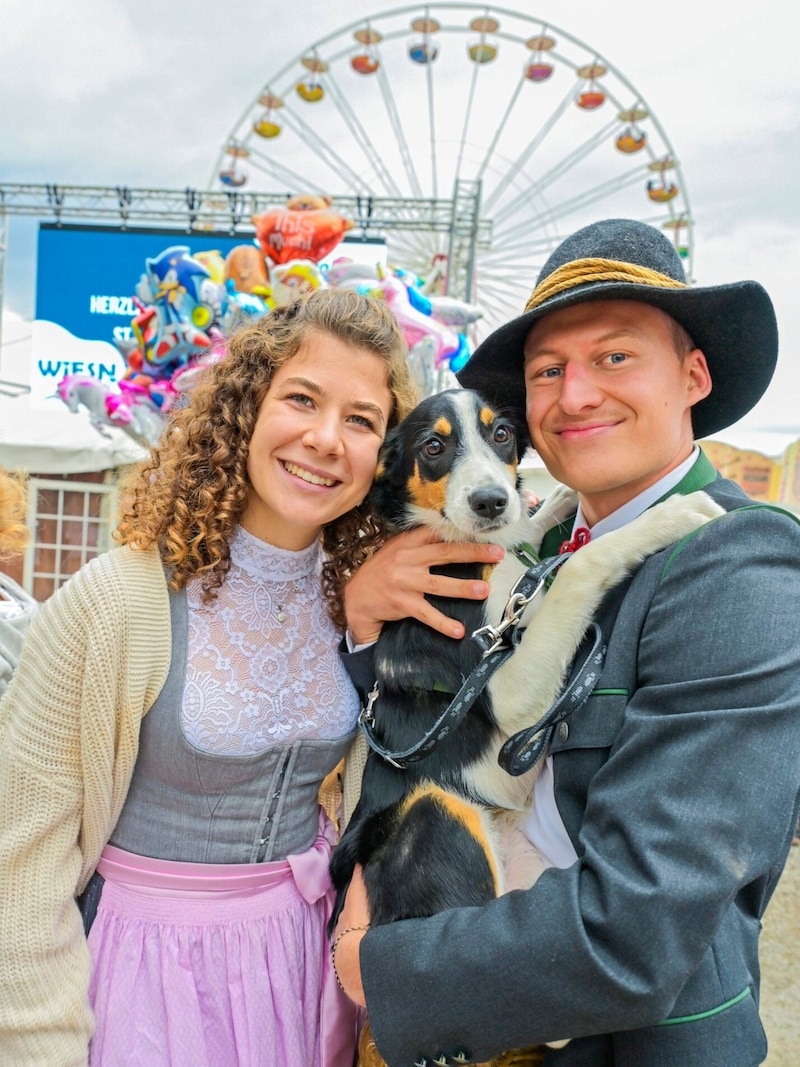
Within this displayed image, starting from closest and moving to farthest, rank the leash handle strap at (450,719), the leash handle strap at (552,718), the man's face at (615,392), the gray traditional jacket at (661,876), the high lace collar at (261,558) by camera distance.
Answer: the gray traditional jacket at (661,876) → the leash handle strap at (552,718) → the man's face at (615,392) → the leash handle strap at (450,719) → the high lace collar at (261,558)

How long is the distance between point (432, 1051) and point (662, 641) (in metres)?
0.59

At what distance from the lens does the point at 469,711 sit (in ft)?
4.80

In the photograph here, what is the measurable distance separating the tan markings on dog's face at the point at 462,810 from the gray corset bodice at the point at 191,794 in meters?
0.23

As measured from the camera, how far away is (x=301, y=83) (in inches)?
425

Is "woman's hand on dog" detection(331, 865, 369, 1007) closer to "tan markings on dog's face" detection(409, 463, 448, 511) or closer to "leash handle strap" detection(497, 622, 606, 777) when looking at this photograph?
"leash handle strap" detection(497, 622, 606, 777)

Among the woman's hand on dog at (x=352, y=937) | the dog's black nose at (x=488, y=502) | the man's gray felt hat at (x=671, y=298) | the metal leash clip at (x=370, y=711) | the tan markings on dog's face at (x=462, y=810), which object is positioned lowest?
the woman's hand on dog at (x=352, y=937)

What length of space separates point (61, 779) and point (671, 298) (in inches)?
46.2

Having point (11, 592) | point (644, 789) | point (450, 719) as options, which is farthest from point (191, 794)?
point (11, 592)

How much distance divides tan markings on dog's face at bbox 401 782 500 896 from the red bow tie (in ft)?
1.64

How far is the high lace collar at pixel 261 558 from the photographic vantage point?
1394mm

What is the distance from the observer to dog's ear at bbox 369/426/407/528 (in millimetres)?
1783

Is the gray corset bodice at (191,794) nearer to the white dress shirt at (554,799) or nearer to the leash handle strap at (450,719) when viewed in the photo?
the leash handle strap at (450,719)

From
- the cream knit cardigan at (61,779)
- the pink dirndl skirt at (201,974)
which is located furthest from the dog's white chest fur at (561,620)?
the cream knit cardigan at (61,779)

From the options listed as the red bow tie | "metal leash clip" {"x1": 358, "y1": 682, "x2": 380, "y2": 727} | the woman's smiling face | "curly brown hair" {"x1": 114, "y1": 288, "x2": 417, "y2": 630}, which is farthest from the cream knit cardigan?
the red bow tie
